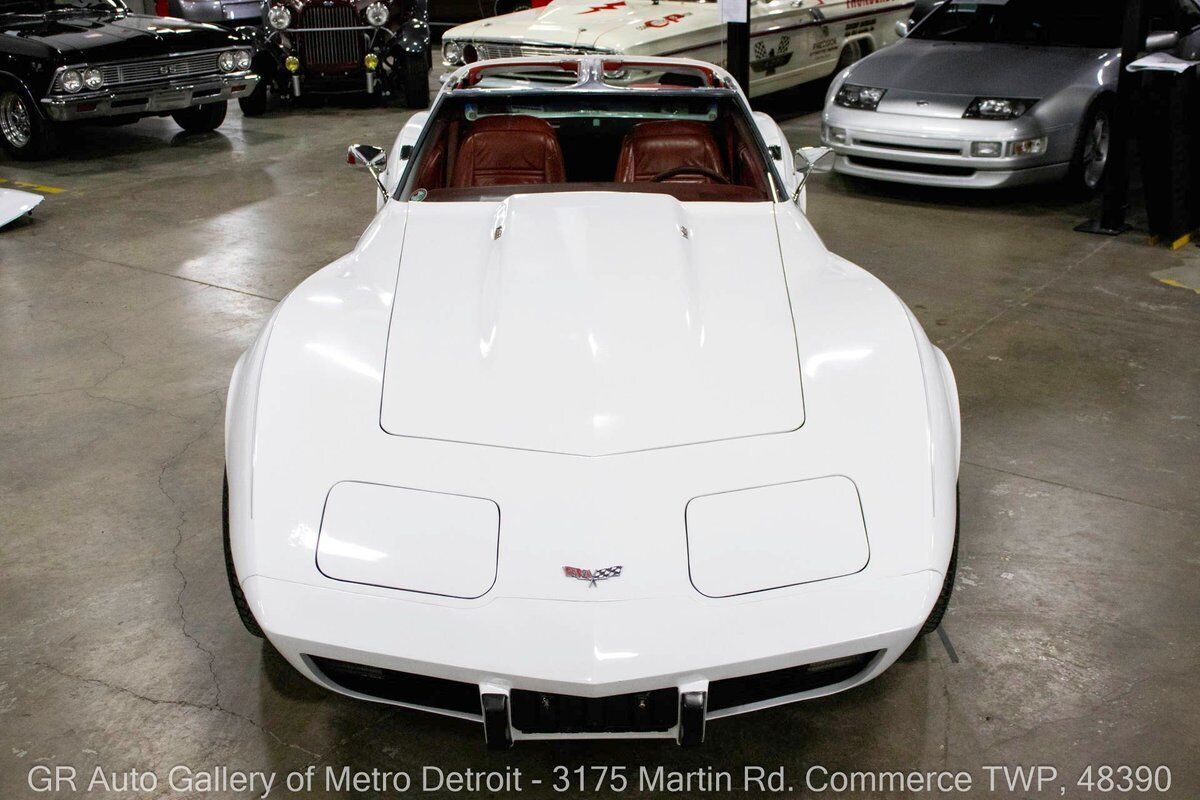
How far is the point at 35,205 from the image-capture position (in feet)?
21.1

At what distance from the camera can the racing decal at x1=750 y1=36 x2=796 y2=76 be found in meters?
8.31

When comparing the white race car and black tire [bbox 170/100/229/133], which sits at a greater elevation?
the white race car

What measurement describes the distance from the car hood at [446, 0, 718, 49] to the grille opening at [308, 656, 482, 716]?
5901 millimetres

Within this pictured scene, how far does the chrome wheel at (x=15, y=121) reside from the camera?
786 centimetres

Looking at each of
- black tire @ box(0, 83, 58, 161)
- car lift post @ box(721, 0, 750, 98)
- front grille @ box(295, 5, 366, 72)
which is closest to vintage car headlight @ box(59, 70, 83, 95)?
black tire @ box(0, 83, 58, 161)

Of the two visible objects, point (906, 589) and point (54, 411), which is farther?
point (54, 411)

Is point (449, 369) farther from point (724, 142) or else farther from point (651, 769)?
point (724, 142)

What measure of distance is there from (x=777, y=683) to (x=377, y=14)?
8.93 meters

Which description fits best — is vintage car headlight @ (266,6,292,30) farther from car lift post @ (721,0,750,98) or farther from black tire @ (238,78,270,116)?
car lift post @ (721,0,750,98)

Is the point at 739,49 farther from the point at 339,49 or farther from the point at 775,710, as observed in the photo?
the point at 775,710

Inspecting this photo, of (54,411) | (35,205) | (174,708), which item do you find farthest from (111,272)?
(174,708)

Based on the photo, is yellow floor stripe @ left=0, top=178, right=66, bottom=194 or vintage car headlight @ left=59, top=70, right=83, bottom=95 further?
vintage car headlight @ left=59, top=70, right=83, bottom=95

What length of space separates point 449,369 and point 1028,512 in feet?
6.07

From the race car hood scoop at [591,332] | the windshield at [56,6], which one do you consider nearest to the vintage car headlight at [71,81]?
the windshield at [56,6]
